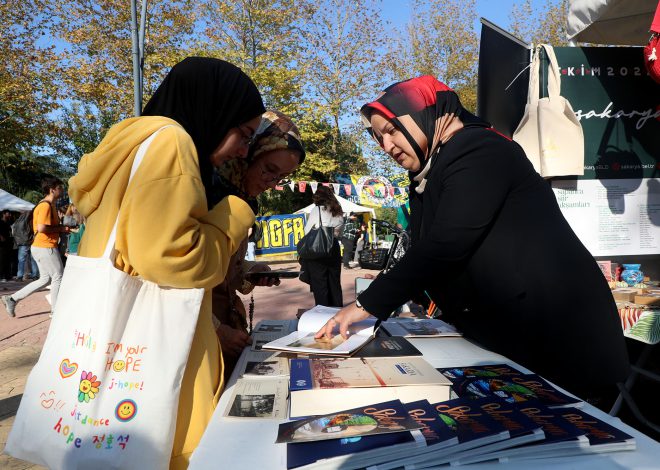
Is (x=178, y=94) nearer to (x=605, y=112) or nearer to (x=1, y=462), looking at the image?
(x=1, y=462)

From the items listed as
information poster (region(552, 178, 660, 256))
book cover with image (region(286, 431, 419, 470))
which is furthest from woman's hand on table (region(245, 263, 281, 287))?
information poster (region(552, 178, 660, 256))

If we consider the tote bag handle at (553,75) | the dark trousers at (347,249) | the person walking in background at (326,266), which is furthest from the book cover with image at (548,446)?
the dark trousers at (347,249)

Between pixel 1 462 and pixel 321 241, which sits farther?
pixel 321 241

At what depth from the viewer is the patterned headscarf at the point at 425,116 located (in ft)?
5.50

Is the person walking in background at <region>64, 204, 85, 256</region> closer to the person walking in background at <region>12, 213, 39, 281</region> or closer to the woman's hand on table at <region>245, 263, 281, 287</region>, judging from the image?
the person walking in background at <region>12, 213, 39, 281</region>

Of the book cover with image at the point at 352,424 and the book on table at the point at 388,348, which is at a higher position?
the book cover with image at the point at 352,424

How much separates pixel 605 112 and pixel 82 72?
1707 centimetres

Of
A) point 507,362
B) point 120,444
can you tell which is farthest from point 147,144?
point 507,362

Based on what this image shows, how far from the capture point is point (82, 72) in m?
15.8

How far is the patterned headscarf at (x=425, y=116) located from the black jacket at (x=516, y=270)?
20 cm

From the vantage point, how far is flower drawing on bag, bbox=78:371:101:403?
1.03m

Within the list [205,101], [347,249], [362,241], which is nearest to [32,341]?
[205,101]

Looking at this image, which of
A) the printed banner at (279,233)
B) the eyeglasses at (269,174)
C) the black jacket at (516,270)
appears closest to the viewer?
the black jacket at (516,270)

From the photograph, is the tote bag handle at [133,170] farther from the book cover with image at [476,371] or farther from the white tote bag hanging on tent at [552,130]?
the white tote bag hanging on tent at [552,130]
